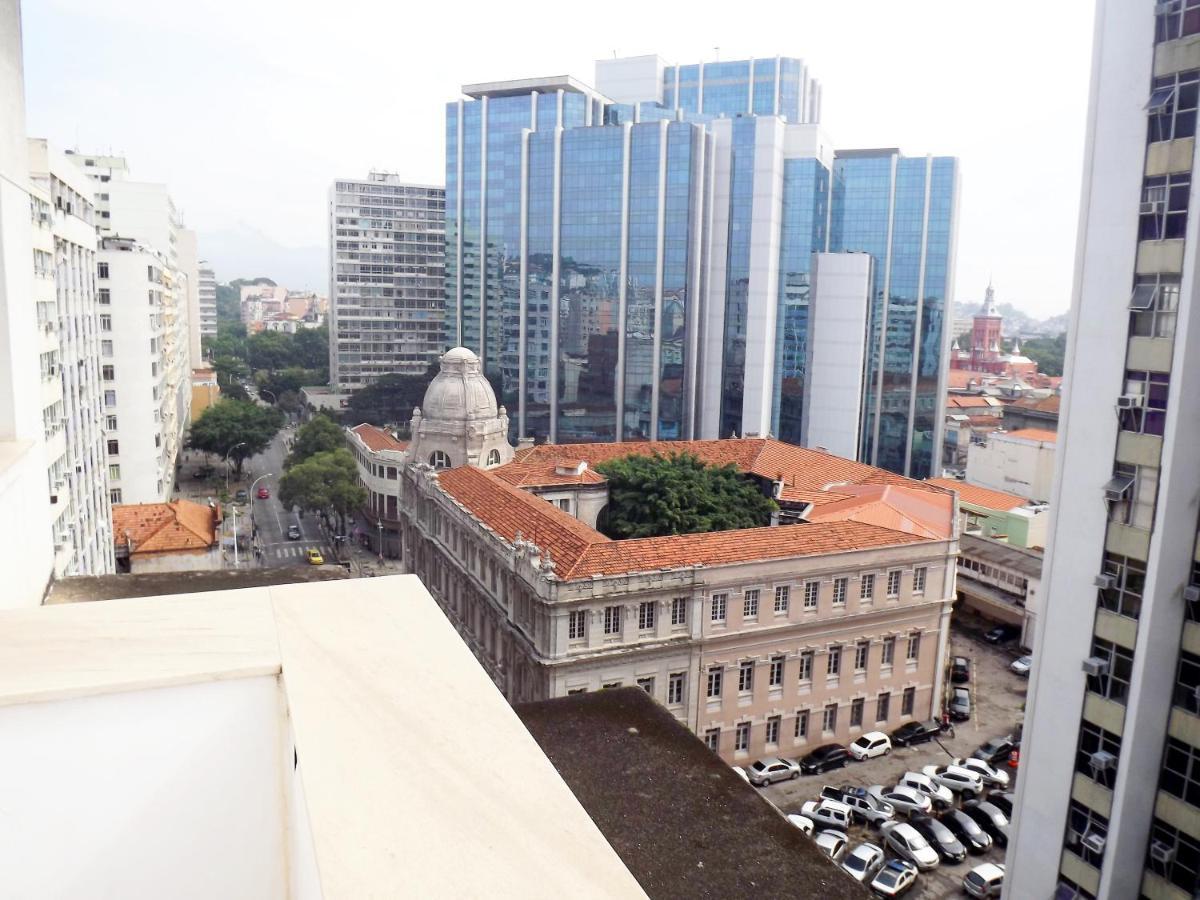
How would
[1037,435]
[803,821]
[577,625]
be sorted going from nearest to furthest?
[803,821] < [577,625] < [1037,435]

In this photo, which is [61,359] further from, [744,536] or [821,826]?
[821,826]

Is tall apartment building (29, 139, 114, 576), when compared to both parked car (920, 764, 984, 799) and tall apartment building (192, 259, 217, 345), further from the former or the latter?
tall apartment building (192, 259, 217, 345)

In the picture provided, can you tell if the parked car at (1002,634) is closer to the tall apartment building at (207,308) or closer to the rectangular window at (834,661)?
the rectangular window at (834,661)

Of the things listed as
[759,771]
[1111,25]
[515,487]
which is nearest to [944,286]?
[515,487]

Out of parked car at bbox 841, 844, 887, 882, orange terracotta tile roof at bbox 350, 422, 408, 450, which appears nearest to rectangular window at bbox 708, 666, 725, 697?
parked car at bbox 841, 844, 887, 882

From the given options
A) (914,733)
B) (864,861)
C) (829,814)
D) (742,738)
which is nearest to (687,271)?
(914,733)

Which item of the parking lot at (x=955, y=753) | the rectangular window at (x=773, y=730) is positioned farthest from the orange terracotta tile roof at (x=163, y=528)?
→ the parking lot at (x=955, y=753)

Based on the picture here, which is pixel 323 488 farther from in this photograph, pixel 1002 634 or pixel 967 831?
pixel 967 831
